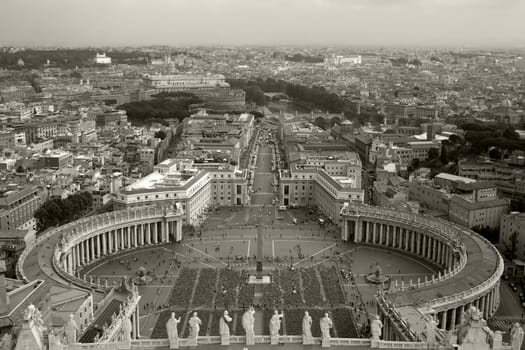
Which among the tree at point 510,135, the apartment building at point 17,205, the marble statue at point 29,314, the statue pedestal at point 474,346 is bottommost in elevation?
the apartment building at point 17,205

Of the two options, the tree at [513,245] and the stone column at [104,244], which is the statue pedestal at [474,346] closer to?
the tree at [513,245]

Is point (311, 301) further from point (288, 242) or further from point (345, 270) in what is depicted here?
point (288, 242)

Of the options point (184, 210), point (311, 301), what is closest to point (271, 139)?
point (184, 210)

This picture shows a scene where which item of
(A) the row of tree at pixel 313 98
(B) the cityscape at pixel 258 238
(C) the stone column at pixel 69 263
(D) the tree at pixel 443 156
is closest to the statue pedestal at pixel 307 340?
(B) the cityscape at pixel 258 238

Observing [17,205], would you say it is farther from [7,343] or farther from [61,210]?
[7,343]

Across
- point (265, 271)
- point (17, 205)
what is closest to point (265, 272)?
point (265, 271)

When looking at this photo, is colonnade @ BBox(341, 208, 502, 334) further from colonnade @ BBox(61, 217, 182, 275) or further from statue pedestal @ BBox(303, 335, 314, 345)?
colonnade @ BBox(61, 217, 182, 275)
